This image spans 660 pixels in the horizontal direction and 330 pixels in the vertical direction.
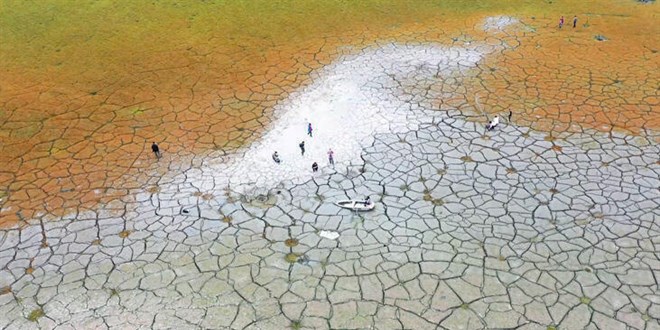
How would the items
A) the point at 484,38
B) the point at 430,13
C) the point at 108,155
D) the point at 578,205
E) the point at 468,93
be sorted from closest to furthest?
the point at 578,205 < the point at 108,155 < the point at 468,93 < the point at 484,38 < the point at 430,13

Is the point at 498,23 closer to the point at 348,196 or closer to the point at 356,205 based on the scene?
the point at 348,196

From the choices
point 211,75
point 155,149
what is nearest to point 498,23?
point 211,75

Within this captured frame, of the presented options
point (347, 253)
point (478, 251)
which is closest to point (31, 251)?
point (347, 253)

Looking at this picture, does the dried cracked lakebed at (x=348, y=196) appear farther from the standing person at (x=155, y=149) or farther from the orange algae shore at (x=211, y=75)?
the standing person at (x=155, y=149)

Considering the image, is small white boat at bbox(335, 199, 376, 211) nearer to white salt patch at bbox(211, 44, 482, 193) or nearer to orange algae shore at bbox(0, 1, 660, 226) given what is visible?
white salt patch at bbox(211, 44, 482, 193)

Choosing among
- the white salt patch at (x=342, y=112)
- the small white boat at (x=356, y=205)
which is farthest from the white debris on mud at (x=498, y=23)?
the small white boat at (x=356, y=205)

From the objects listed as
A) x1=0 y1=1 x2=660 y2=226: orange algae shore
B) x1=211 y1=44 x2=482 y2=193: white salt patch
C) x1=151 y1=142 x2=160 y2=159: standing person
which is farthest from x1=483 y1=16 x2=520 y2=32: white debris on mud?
x1=151 y1=142 x2=160 y2=159: standing person

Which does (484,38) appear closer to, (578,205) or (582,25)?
(582,25)
